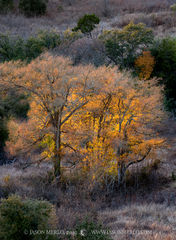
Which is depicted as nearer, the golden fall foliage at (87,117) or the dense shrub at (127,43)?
the golden fall foliage at (87,117)

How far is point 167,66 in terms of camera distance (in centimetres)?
3700

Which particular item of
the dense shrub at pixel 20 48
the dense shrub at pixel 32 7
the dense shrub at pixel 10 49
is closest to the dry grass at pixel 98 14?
the dense shrub at pixel 32 7

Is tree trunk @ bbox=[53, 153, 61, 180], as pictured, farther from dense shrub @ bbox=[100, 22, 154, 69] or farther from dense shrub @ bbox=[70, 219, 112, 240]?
dense shrub @ bbox=[100, 22, 154, 69]

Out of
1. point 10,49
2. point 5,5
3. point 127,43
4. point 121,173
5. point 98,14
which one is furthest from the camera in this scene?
point 98,14

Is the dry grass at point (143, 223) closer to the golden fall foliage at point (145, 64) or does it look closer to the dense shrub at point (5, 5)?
the golden fall foliage at point (145, 64)

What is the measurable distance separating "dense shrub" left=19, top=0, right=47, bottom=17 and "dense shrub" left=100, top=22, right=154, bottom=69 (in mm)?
30988

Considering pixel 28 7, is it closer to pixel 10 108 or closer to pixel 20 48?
pixel 20 48

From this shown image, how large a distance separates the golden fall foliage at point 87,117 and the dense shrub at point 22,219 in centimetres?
1076

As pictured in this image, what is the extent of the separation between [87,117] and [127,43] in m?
21.5

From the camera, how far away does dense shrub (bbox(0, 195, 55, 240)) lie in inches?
270

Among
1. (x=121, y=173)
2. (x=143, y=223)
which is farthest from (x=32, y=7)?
(x=143, y=223)

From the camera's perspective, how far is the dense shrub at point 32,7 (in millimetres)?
63000

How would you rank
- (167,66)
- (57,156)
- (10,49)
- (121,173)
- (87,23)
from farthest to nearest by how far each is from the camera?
(87,23) → (10,49) → (167,66) → (121,173) → (57,156)

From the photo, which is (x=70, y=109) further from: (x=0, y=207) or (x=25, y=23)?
(x=25, y=23)
